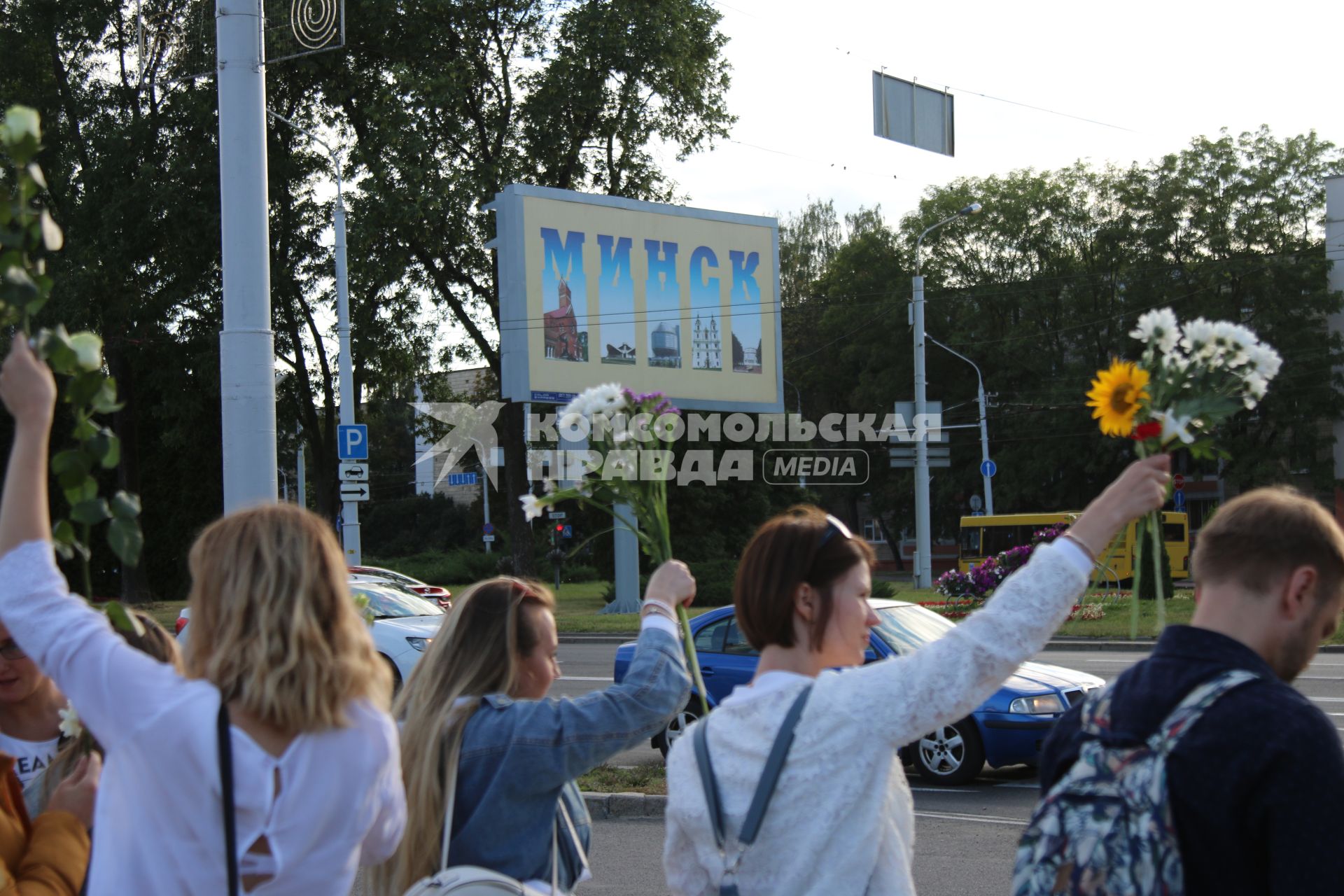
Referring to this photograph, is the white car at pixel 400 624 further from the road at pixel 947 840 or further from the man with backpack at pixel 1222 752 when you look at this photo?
the man with backpack at pixel 1222 752

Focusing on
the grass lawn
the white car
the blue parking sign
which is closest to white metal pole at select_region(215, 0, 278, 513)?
the grass lawn

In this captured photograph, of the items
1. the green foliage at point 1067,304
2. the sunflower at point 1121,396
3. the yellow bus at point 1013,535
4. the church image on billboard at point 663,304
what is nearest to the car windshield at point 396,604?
the church image on billboard at point 663,304

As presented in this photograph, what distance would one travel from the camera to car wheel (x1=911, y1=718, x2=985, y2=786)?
9547mm

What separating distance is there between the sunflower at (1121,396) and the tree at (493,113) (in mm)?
25635

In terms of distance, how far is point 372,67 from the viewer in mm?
29812

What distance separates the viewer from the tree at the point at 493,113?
27641 mm

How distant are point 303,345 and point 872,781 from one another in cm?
3107

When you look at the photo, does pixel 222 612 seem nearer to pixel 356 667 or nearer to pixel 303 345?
pixel 356 667

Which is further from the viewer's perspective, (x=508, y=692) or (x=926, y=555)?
(x=926, y=555)

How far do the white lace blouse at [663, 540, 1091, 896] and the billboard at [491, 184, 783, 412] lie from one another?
2166cm

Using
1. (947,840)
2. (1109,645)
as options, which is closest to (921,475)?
(1109,645)

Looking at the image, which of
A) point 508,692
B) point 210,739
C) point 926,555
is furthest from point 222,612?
point 926,555

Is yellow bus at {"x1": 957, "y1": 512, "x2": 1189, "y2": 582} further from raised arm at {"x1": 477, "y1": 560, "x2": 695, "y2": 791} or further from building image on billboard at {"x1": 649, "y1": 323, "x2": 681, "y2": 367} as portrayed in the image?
raised arm at {"x1": 477, "y1": 560, "x2": 695, "y2": 791}

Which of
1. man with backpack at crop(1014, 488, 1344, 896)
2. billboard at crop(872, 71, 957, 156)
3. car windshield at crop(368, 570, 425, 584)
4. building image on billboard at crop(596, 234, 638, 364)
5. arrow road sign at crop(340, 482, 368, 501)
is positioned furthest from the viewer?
building image on billboard at crop(596, 234, 638, 364)
